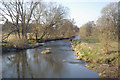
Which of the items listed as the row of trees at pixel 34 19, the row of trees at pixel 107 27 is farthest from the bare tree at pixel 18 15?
the row of trees at pixel 107 27

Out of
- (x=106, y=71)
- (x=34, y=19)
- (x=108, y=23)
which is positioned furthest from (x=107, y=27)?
(x=34, y=19)

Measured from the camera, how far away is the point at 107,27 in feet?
39.4

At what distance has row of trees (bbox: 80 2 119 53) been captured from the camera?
11094 millimetres

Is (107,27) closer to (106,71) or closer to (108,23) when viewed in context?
(108,23)

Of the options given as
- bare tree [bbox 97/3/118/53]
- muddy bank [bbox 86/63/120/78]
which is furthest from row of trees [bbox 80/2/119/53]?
muddy bank [bbox 86/63/120/78]

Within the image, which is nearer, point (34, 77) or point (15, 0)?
point (34, 77)

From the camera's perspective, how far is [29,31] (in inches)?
1022

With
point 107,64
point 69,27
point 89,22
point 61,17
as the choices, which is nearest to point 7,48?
point 107,64

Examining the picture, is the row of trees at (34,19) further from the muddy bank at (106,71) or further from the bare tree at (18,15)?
the muddy bank at (106,71)

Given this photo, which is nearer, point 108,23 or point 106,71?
point 106,71

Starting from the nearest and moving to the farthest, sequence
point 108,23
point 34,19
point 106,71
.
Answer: point 106,71
point 108,23
point 34,19

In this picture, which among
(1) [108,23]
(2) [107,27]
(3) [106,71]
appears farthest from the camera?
(1) [108,23]

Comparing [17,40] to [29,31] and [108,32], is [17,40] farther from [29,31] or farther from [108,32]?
[108,32]

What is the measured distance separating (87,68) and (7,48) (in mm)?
11660
